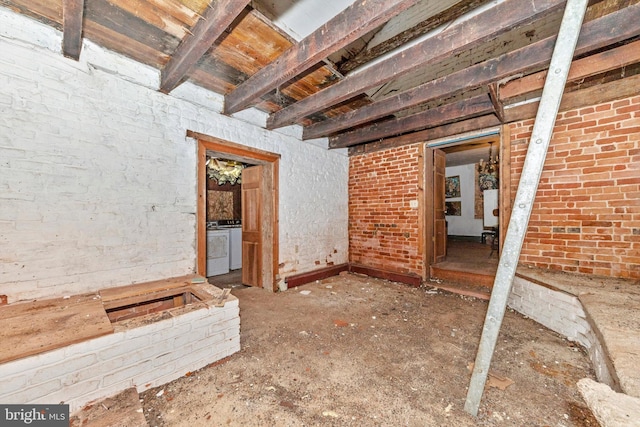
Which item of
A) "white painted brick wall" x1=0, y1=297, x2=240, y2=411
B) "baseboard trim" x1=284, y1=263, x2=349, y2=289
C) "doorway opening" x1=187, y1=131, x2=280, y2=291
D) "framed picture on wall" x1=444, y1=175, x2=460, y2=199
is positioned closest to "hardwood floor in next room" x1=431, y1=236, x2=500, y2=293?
"baseboard trim" x1=284, y1=263, x2=349, y2=289

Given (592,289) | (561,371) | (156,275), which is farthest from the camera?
(156,275)

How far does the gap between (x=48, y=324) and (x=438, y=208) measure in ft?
16.1

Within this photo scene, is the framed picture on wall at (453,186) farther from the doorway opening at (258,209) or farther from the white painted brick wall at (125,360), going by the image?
the white painted brick wall at (125,360)

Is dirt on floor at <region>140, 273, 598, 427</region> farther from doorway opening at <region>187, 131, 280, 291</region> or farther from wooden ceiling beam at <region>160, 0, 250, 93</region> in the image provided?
wooden ceiling beam at <region>160, 0, 250, 93</region>

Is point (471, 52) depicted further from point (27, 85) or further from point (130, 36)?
point (27, 85)

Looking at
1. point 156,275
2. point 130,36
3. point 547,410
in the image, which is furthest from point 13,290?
point 547,410

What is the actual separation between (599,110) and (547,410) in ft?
9.85

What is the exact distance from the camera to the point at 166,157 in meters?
2.59

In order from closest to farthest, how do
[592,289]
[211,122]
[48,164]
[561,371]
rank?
[561,371]
[48,164]
[592,289]
[211,122]

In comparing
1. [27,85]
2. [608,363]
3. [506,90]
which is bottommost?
[608,363]

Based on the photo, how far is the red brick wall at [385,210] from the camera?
409cm

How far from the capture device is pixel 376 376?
5.91 ft

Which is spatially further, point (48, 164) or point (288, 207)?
point (288, 207)

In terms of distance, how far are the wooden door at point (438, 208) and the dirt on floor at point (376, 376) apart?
1612 millimetres
